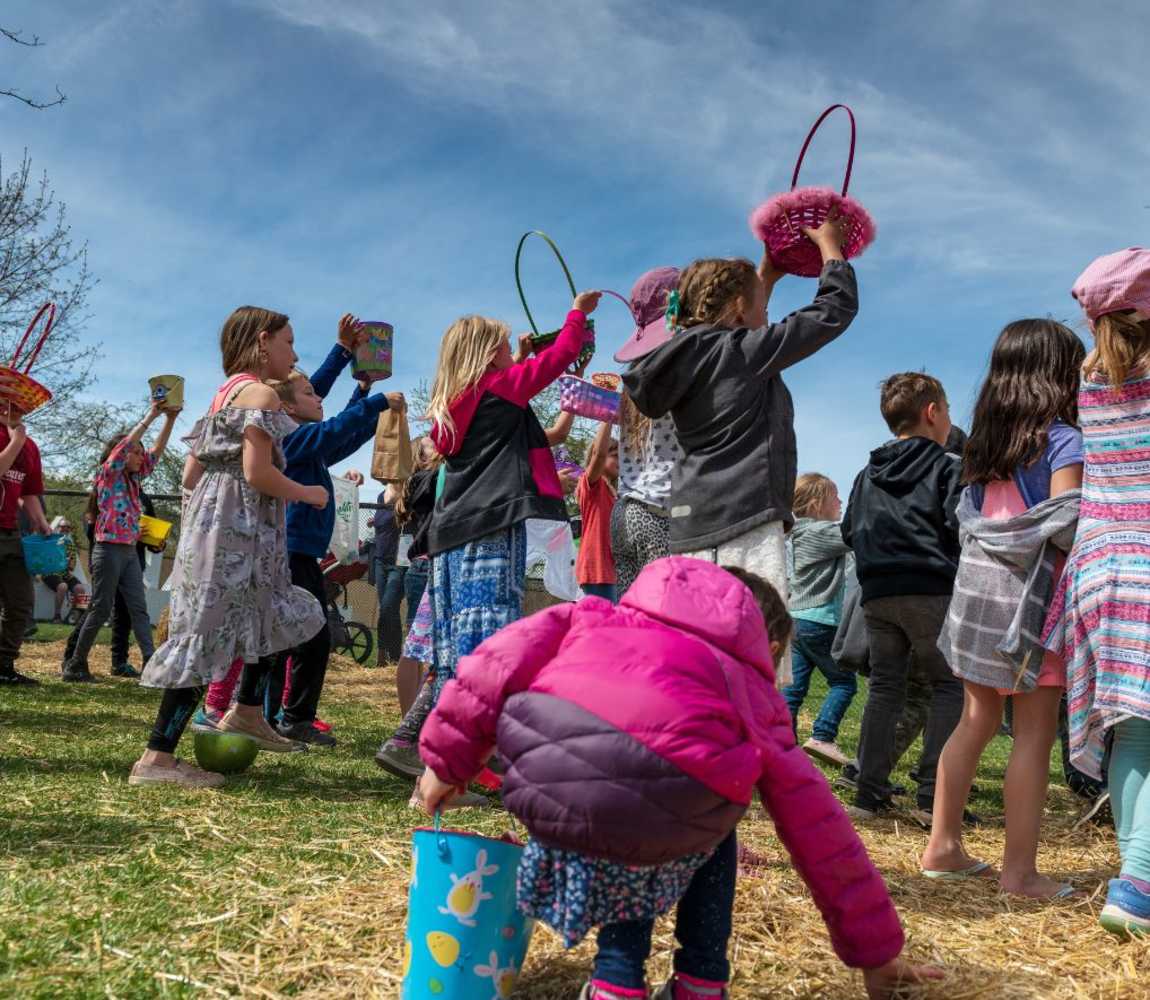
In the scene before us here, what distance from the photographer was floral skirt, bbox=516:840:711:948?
1.79m

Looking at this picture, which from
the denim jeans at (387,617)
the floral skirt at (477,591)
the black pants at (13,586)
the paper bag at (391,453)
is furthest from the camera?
the denim jeans at (387,617)

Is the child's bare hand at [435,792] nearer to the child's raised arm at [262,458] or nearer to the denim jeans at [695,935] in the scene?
the denim jeans at [695,935]

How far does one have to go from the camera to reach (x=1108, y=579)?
2885 mm

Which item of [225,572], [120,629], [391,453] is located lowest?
[120,629]

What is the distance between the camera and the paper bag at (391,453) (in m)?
5.63

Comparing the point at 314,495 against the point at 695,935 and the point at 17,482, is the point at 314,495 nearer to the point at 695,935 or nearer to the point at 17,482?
the point at 695,935

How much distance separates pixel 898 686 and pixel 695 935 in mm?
2907

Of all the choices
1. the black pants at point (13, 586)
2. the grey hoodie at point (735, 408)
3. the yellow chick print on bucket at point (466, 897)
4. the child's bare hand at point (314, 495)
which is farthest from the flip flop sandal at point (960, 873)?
the black pants at point (13, 586)

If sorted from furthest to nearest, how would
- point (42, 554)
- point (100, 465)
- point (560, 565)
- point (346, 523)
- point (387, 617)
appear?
point (346, 523) → point (387, 617) → point (560, 565) → point (100, 465) → point (42, 554)

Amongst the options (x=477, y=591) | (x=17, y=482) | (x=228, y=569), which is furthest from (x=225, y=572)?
(x=17, y=482)

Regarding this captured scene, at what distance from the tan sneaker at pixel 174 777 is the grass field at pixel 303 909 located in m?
0.09

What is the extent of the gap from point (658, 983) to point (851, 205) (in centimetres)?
248

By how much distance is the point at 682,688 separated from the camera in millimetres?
1773

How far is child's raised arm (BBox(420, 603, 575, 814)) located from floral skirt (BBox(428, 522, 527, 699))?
2167 millimetres
